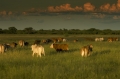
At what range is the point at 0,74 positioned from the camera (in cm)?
984

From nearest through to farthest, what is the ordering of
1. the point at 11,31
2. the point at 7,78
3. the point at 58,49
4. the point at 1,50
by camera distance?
the point at 7,78 < the point at 1,50 < the point at 58,49 < the point at 11,31

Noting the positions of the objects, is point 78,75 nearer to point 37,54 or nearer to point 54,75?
point 54,75

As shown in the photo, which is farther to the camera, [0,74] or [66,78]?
[0,74]

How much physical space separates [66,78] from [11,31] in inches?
4060

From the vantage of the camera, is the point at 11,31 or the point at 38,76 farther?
the point at 11,31

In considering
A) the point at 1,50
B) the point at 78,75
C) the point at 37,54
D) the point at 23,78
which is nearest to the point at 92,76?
the point at 78,75

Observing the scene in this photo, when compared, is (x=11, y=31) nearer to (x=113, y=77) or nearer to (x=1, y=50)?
(x=1, y=50)

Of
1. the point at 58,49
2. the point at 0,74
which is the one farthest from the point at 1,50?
the point at 0,74

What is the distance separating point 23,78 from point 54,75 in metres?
Result: 1.28

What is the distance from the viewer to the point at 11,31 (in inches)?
4311

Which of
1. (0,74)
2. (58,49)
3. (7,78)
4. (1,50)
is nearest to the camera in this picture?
(7,78)

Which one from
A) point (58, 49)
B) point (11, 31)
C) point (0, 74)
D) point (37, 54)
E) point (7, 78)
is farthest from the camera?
point (11, 31)

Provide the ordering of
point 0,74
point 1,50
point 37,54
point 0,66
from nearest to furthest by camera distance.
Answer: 1. point 0,74
2. point 0,66
3. point 37,54
4. point 1,50

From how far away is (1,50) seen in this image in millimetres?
19875
